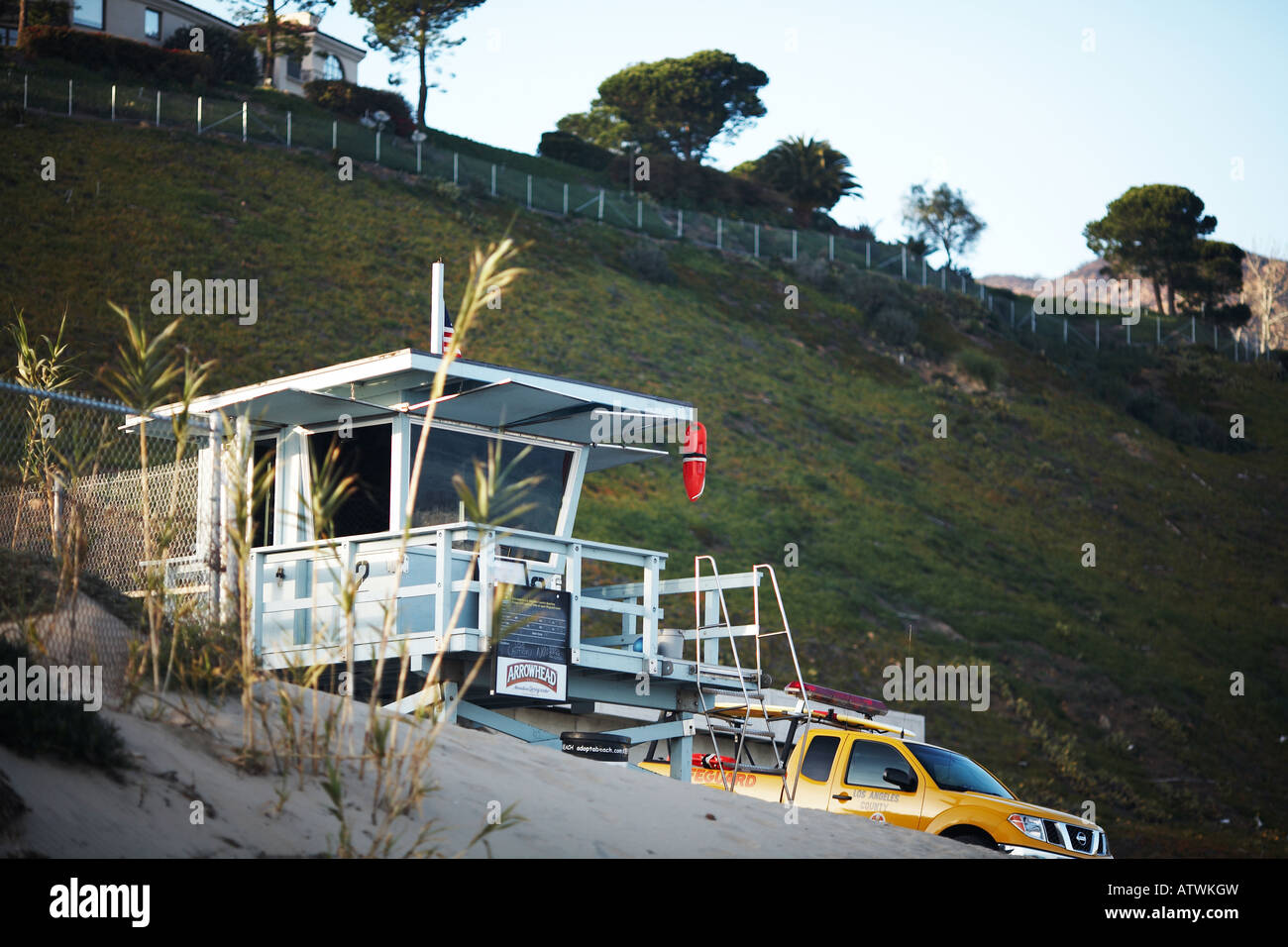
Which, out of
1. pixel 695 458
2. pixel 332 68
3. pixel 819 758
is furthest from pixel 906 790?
pixel 332 68

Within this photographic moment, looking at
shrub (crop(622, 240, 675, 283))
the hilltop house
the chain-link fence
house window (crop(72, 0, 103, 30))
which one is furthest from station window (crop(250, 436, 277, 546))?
house window (crop(72, 0, 103, 30))

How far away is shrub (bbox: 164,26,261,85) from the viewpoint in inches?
2109

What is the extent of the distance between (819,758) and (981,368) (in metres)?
37.6

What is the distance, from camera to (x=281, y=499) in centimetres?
1427

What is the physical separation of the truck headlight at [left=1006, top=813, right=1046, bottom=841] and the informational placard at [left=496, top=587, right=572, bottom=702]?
4503 mm

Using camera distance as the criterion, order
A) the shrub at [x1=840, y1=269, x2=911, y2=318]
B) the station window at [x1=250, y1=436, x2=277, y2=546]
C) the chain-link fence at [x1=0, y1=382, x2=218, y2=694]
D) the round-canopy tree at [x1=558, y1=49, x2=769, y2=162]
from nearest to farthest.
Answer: the chain-link fence at [x1=0, y1=382, x2=218, y2=694] < the station window at [x1=250, y1=436, x2=277, y2=546] < the shrub at [x1=840, y1=269, x2=911, y2=318] < the round-canopy tree at [x1=558, y1=49, x2=769, y2=162]

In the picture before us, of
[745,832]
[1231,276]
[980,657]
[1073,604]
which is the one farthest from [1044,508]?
[1231,276]

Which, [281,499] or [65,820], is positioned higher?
[281,499]

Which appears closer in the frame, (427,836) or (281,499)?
(427,836)

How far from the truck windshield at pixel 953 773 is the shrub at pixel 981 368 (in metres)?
36.5

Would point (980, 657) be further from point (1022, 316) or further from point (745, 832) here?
point (1022, 316)

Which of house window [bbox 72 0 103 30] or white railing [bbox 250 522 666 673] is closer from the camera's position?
white railing [bbox 250 522 666 673]

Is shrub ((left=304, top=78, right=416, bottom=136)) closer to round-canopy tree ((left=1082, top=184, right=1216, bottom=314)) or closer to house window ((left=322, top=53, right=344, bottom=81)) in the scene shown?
house window ((left=322, top=53, right=344, bottom=81))
